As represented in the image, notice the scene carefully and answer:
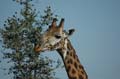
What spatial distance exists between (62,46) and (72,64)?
779mm

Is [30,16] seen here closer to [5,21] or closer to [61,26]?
[5,21]

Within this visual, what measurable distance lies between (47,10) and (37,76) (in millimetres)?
3994

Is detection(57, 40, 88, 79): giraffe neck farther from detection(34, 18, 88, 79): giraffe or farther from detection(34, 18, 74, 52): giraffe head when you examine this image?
detection(34, 18, 74, 52): giraffe head

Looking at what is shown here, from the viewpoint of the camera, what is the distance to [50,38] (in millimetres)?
12227

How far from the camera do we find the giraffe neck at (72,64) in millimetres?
11461

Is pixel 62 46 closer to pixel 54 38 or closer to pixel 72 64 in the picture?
pixel 54 38

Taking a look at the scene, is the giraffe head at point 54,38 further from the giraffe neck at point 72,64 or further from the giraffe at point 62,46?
the giraffe neck at point 72,64

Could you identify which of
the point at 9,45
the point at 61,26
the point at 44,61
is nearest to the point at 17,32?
the point at 9,45

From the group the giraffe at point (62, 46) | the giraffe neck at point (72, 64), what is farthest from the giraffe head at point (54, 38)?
the giraffe neck at point (72, 64)

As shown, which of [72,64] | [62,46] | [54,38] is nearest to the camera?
[72,64]

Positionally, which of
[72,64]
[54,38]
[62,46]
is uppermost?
[54,38]

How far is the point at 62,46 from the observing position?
40.1 ft

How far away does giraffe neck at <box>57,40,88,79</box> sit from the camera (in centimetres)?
1146

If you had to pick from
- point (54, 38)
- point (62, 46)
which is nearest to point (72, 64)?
point (62, 46)
